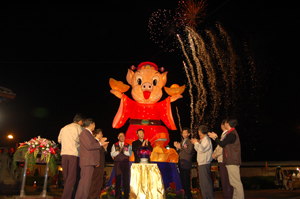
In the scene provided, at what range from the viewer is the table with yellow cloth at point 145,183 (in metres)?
5.73

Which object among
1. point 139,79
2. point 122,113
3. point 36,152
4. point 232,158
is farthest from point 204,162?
point 139,79

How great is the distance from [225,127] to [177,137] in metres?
18.9

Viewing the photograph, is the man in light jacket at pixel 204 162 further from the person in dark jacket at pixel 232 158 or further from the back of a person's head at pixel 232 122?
the back of a person's head at pixel 232 122

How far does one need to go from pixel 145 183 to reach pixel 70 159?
1.64 metres

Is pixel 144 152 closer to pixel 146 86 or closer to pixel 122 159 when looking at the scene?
pixel 122 159

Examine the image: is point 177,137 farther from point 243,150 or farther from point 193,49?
point 193,49

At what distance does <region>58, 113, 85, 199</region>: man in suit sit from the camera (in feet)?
17.8

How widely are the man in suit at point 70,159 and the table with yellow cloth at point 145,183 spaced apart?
3.90ft

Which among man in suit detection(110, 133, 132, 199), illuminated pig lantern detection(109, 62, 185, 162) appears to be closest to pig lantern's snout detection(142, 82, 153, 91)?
illuminated pig lantern detection(109, 62, 185, 162)

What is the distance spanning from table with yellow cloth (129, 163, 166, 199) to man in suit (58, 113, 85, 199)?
119 cm

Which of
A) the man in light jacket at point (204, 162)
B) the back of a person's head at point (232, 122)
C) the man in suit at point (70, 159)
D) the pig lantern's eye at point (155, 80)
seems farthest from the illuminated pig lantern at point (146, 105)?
the back of a person's head at point (232, 122)

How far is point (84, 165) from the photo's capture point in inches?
212

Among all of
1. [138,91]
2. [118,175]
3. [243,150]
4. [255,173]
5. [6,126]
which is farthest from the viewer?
[243,150]

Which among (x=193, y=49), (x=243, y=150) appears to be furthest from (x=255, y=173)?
(x=193, y=49)
